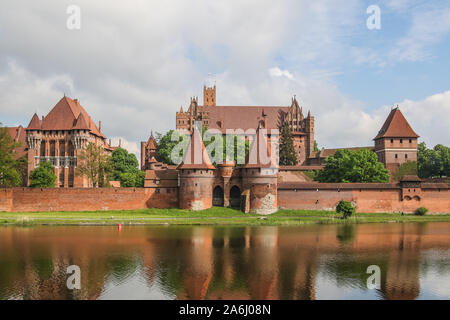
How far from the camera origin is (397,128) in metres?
55.6

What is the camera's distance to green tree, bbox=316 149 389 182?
45.0 meters

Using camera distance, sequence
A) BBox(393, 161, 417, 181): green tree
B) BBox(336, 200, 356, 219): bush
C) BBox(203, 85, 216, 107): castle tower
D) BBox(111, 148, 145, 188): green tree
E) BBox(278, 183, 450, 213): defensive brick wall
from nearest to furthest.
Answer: BBox(336, 200, 356, 219): bush
BBox(278, 183, 450, 213): defensive brick wall
BBox(393, 161, 417, 181): green tree
BBox(111, 148, 145, 188): green tree
BBox(203, 85, 216, 107): castle tower

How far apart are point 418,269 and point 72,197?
1264 inches

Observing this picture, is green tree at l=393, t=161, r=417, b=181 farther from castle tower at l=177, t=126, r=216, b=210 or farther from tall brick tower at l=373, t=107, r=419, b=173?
castle tower at l=177, t=126, r=216, b=210

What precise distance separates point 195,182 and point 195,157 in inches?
96.0

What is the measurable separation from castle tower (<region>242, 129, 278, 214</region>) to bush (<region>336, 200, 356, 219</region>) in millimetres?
5686

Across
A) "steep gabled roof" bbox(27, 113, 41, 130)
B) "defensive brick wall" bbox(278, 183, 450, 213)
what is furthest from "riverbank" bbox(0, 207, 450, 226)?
"steep gabled roof" bbox(27, 113, 41, 130)

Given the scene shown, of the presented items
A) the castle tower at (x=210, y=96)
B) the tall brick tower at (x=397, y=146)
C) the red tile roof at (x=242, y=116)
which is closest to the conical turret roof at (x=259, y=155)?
the tall brick tower at (x=397, y=146)

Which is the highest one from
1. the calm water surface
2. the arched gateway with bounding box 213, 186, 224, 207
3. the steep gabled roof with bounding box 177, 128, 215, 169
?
the steep gabled roof with bounding box 177, 128, 215, 169

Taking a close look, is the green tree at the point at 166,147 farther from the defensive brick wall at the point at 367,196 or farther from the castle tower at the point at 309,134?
the castle tower at the point at 309,134

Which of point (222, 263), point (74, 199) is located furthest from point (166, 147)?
point (222, 263)

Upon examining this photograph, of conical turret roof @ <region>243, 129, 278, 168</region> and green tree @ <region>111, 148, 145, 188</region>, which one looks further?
green tree @ <region>111, 148, 145, 188</region>

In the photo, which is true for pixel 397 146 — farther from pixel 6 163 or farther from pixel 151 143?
pixel 6 163

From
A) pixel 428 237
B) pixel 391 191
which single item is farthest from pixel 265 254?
pixel 391 191
